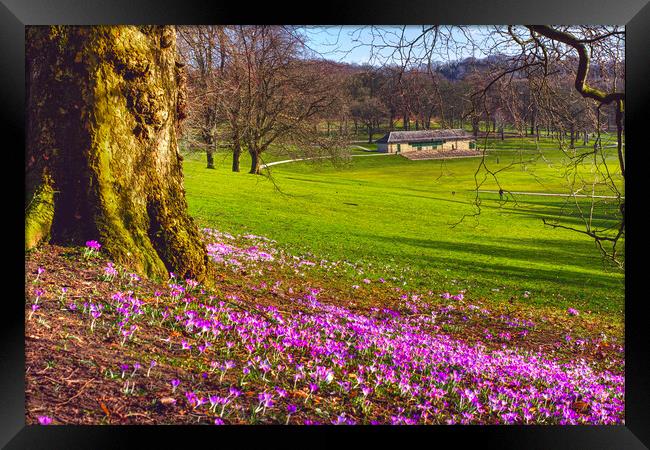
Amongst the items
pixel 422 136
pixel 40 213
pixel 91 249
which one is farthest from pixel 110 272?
pixel 422 136

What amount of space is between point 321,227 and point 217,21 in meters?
2.72

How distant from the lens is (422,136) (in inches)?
221

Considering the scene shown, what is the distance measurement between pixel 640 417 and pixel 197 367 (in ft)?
11.8

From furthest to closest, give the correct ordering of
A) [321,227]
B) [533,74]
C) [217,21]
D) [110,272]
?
[321,227], [533,74], [110,272], [217,21]

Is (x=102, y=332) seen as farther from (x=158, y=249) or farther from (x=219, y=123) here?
(x=219, y=123)

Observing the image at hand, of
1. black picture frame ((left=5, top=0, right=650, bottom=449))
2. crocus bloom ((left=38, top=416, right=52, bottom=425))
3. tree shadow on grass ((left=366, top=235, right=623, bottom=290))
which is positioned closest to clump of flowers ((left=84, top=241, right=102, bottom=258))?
black picture frame ((left=5, top=0, right=650, bottom=449))

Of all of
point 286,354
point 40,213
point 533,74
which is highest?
point 533,74

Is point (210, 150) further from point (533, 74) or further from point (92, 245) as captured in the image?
point (533, 74)

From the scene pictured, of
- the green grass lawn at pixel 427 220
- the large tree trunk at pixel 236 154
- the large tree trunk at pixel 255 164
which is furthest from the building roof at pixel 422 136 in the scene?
the large tree trunk at pixel 236 154

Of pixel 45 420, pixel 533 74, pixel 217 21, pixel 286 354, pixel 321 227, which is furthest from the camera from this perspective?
pixel 321 227

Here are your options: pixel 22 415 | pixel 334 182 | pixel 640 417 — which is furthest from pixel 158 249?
pixel 640 417

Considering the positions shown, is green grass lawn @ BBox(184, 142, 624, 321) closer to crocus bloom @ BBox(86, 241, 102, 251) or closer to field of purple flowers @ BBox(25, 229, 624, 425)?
field of purple flowers @ BBox(25, 229, 624, 425)

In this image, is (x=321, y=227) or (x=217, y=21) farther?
(x=321, y=227)

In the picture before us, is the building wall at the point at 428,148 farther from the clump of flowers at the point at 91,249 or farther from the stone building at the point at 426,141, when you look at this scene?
the clump of flowers at the point at 91,249
